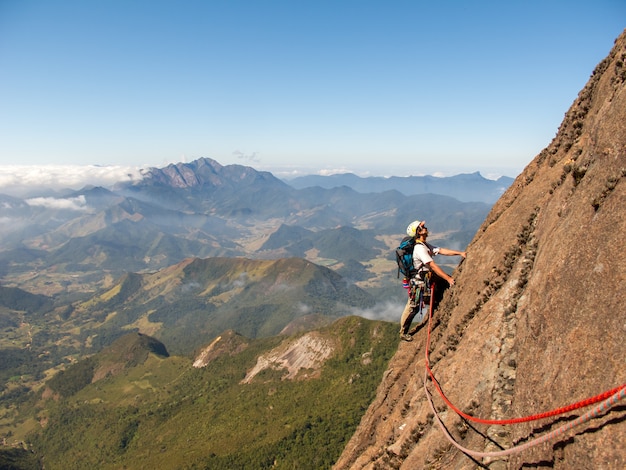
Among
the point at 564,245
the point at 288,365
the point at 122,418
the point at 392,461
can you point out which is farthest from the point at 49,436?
the point at 564,245

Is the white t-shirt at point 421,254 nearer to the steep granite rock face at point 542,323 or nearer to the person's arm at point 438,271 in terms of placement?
the person's arm at point 438,271

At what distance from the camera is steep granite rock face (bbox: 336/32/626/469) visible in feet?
27.2

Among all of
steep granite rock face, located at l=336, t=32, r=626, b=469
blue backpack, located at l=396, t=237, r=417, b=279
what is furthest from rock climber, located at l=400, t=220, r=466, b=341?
steep granite rock face, located at l=336, t=32, r=626, b=469

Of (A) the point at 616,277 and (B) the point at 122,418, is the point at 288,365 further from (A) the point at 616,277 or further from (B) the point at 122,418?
(A) the point at 616,277

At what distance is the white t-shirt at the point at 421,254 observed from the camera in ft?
54.8

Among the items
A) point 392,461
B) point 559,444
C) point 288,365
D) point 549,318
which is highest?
point 549,318

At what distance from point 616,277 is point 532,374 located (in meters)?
3.66

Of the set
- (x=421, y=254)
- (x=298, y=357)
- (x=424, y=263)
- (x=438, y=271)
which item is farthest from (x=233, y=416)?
(x=421, y=254)

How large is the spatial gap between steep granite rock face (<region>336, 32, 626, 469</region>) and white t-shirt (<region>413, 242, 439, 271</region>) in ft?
8.68

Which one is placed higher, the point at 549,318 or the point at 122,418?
the point at 549,318

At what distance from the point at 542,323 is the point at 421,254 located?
6.46 metres

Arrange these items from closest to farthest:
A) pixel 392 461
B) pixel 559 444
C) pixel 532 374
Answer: pixel 559 444 → pixel 532 374 → pixel 392 461

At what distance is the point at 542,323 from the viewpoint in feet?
35.7

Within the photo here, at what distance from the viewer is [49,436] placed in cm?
Result: 17850
